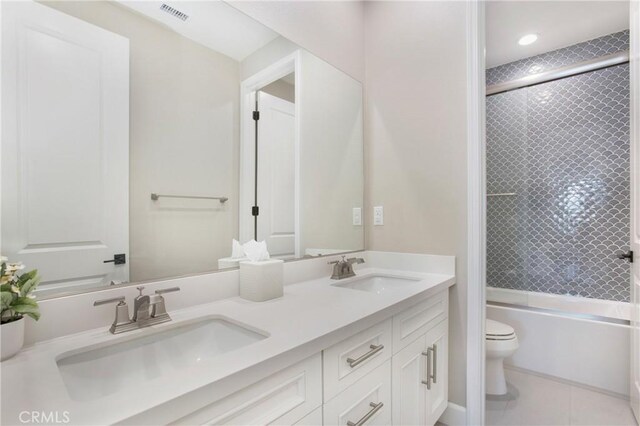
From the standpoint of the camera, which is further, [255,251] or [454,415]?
[454,415]

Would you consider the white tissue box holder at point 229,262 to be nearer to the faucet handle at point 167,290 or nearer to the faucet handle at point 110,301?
the faucet handle at point 167,290

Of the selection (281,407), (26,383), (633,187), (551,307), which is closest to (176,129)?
(26,383)

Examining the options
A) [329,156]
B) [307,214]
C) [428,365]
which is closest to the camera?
[428,365]

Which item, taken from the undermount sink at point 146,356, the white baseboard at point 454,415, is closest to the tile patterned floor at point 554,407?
the white baseboard at point 454,415

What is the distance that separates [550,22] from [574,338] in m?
2.29

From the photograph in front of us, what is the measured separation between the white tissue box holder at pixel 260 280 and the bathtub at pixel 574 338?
209 cm

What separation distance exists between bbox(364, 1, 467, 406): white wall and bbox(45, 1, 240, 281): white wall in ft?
3.16

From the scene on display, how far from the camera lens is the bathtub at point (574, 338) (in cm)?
195

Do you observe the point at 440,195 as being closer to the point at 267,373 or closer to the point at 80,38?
the point at 267,373

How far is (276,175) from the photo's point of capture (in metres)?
1.44

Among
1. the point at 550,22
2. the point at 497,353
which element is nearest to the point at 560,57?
the point at 550,22

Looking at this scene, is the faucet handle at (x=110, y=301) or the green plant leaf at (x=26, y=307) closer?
the green plant leaf at (x=26, y=307)

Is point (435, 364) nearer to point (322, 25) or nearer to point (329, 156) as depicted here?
point (329, 156)

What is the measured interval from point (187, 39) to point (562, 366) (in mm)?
2960
